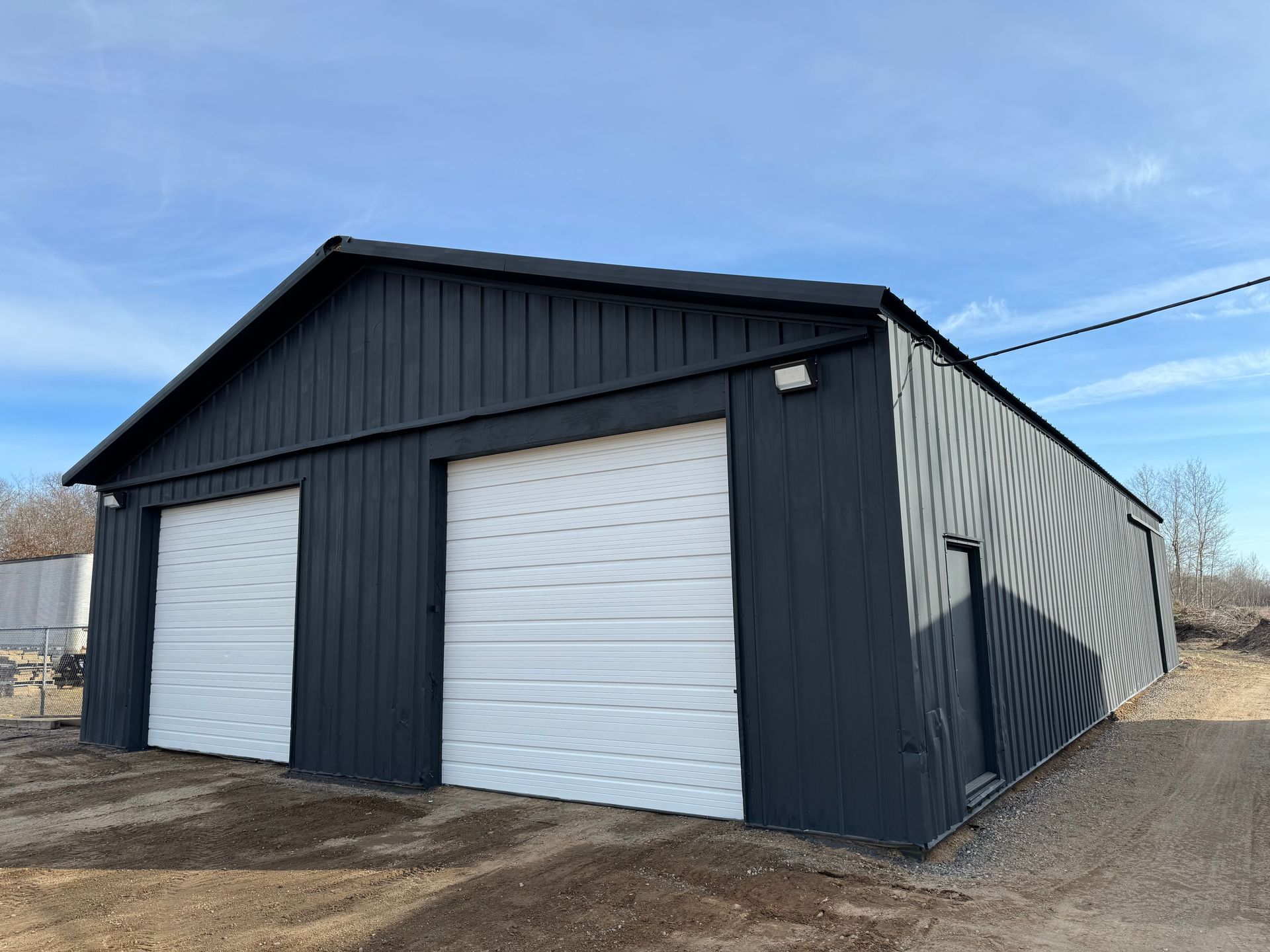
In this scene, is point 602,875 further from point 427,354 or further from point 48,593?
point 48,593

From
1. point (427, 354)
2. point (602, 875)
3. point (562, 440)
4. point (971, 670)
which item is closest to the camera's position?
point (602, 875)

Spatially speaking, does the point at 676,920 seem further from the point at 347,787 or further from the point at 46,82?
the point at 46,82

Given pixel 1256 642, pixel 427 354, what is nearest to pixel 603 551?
pixel 427 354

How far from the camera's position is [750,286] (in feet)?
18.2

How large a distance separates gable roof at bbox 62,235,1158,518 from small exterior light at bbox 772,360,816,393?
366 millimetres

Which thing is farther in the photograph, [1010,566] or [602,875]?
[1010,566]

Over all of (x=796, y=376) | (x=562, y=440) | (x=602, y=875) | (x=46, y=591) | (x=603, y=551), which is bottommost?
(x=602, y=875)

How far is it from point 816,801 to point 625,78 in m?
6.54

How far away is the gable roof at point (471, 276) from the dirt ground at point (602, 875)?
11.5ft

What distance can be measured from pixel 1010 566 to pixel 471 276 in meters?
5.88

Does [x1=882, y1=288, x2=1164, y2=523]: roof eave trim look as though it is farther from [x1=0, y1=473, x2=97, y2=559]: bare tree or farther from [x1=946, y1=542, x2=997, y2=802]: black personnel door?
[x1=0, y1=473, x2=97, y2=559]: bare tree

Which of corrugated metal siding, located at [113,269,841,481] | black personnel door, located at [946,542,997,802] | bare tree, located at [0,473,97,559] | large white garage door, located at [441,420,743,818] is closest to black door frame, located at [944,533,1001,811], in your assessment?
black personnel door, located at [946,542,997,802]

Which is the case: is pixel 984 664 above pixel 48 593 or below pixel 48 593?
below

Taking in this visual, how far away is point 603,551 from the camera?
655 cm
